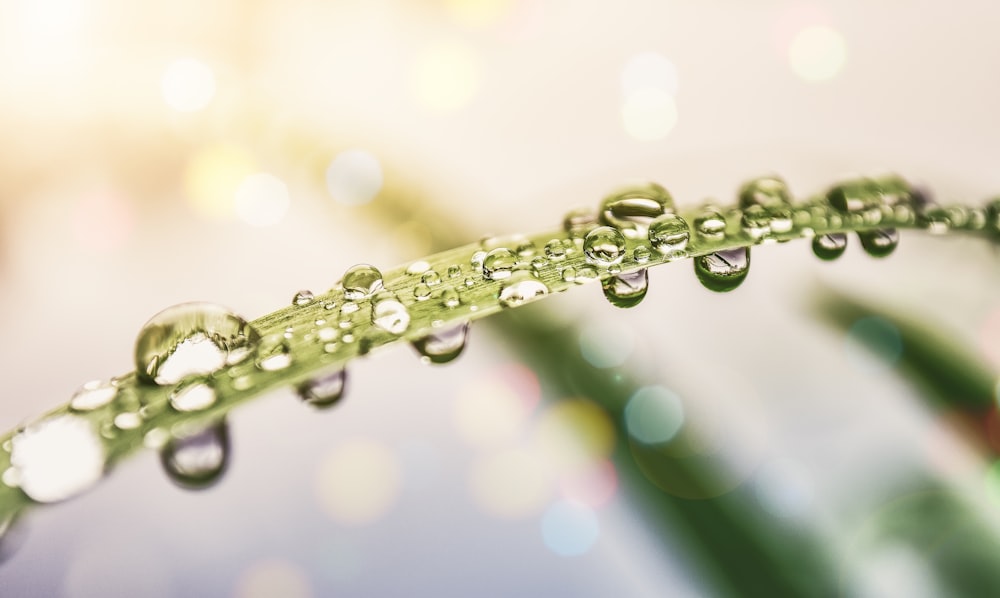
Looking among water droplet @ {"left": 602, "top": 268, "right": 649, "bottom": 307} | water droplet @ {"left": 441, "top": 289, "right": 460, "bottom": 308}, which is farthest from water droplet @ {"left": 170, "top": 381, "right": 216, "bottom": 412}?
water droplet @ {"left": 602, "top": 268, "right": 649, "bottom": 307}

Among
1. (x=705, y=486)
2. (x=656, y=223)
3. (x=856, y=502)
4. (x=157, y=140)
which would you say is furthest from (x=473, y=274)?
(x=157, y=140)

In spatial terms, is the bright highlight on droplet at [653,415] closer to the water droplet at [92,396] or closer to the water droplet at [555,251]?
the water droplet at [555,251]

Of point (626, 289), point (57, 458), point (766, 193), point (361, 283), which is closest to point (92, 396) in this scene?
point (57, 458)

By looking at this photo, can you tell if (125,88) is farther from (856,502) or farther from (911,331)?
(856,502)

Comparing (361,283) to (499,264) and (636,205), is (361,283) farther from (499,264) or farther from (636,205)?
(636,205)

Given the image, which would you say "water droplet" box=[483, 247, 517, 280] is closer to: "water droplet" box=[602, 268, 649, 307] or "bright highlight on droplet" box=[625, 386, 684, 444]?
"water droplet" box=[602, 268, 649, 307]

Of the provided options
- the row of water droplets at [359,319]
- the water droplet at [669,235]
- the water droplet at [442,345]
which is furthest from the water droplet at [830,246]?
the water droplet at [442,345]
